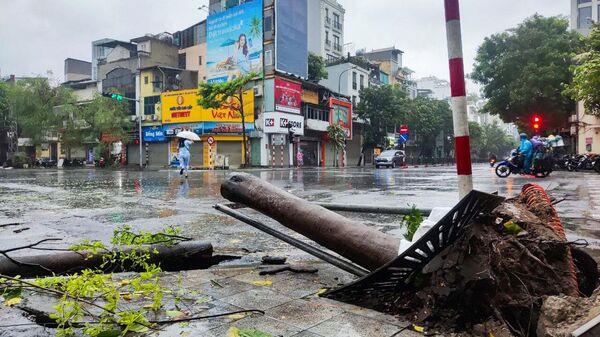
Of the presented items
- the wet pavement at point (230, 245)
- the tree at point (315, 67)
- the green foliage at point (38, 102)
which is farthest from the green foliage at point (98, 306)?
the tree at point (315, 67)

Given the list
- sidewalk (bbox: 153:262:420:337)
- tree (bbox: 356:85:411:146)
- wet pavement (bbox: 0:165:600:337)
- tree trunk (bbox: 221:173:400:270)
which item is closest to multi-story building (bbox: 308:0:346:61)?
tree (bbox: 356:85:411:146)

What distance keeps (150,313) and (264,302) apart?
0.56m

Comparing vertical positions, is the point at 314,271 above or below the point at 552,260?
below

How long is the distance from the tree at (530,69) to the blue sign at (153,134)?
1053 inches

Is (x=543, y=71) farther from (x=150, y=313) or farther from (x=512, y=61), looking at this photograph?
(x=150, y=313)

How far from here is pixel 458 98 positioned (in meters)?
2.73

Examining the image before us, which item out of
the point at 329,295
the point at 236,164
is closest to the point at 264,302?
the point at 329,295

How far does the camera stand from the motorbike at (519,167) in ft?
50.5

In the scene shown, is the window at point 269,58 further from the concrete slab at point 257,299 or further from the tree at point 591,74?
the concrete slab at point 257,299

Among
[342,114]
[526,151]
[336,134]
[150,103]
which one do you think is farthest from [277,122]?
[526,151]

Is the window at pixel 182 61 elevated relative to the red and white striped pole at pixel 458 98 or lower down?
elevated

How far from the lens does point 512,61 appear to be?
3084 cm

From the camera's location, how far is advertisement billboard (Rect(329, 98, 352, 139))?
4303 centimetres

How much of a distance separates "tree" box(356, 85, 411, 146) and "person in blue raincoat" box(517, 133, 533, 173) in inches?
1157
